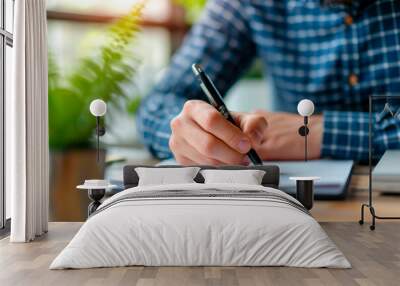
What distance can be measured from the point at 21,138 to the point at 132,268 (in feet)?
3.17

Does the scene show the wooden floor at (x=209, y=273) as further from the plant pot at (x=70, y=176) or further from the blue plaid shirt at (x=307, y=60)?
the blue plaid shirt at (x=307, y=60)

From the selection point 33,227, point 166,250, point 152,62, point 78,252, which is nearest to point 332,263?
point 166,250

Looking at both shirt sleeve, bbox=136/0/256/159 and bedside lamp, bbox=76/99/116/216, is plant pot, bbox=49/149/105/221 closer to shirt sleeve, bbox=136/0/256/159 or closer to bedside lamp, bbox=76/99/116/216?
bedside lamp, bbox=76/99/116/216

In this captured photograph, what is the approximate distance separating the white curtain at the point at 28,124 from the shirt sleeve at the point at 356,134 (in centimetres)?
129

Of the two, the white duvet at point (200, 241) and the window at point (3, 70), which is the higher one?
the window at point (3, 70)

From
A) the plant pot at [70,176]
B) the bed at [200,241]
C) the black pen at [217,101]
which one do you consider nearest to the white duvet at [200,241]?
the bed at [200,241]

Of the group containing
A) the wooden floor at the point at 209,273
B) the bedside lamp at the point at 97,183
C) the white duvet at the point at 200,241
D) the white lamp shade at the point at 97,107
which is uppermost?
the white lamp shade at the point at 97,107

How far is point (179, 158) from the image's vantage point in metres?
2.80

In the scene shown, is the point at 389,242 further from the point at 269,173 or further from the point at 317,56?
the point at 317,56

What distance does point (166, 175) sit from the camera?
2.89 meters

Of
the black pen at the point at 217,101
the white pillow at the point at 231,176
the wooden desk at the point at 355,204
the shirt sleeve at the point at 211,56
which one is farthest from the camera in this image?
the shirt sleeve at the point at 211,56

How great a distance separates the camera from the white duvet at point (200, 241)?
2.20 meters

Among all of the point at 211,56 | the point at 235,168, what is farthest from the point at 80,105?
the point at 211,56

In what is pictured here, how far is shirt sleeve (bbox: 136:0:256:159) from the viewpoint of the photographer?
3381 millimetres
